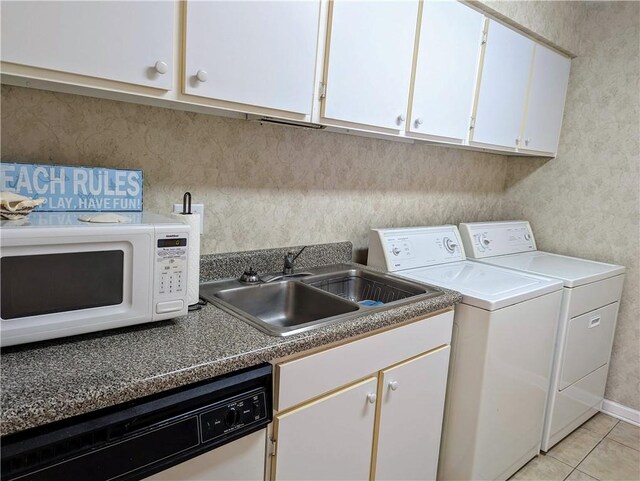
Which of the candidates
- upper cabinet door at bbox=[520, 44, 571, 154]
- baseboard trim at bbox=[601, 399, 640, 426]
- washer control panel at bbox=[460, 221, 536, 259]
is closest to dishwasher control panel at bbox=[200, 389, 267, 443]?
washer control panel at bbox=[460, 221, 536, 259]

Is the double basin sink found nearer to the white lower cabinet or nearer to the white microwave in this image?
the white lower cabinet

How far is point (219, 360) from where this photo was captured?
995 millimetres

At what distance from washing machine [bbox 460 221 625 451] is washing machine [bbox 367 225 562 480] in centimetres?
10

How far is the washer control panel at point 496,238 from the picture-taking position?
247 centimetres

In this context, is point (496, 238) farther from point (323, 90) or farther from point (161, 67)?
point (161, 67)

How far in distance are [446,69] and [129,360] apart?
167 centimetres

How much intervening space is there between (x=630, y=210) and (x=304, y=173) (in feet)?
6.49

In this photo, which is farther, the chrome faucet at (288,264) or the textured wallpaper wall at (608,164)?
the textured wallpaper wall at (608,164)

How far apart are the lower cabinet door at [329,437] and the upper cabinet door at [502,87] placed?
1.41 metres

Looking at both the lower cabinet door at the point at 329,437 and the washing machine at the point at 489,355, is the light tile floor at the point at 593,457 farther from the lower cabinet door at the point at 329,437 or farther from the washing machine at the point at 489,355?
the lower cabinet door at the point at 329,437

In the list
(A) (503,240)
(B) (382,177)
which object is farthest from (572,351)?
(B) (382,177)

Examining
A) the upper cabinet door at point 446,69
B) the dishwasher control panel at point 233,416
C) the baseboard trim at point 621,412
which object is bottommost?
the baseboard trim at point 621,412

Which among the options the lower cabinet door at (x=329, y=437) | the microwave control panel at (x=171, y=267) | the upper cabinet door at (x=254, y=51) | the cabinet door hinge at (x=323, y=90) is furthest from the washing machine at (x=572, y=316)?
the microwave control panel at (x=171, y=267)

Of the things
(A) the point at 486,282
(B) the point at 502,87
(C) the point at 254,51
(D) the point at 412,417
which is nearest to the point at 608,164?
(B) the point at 502,87
